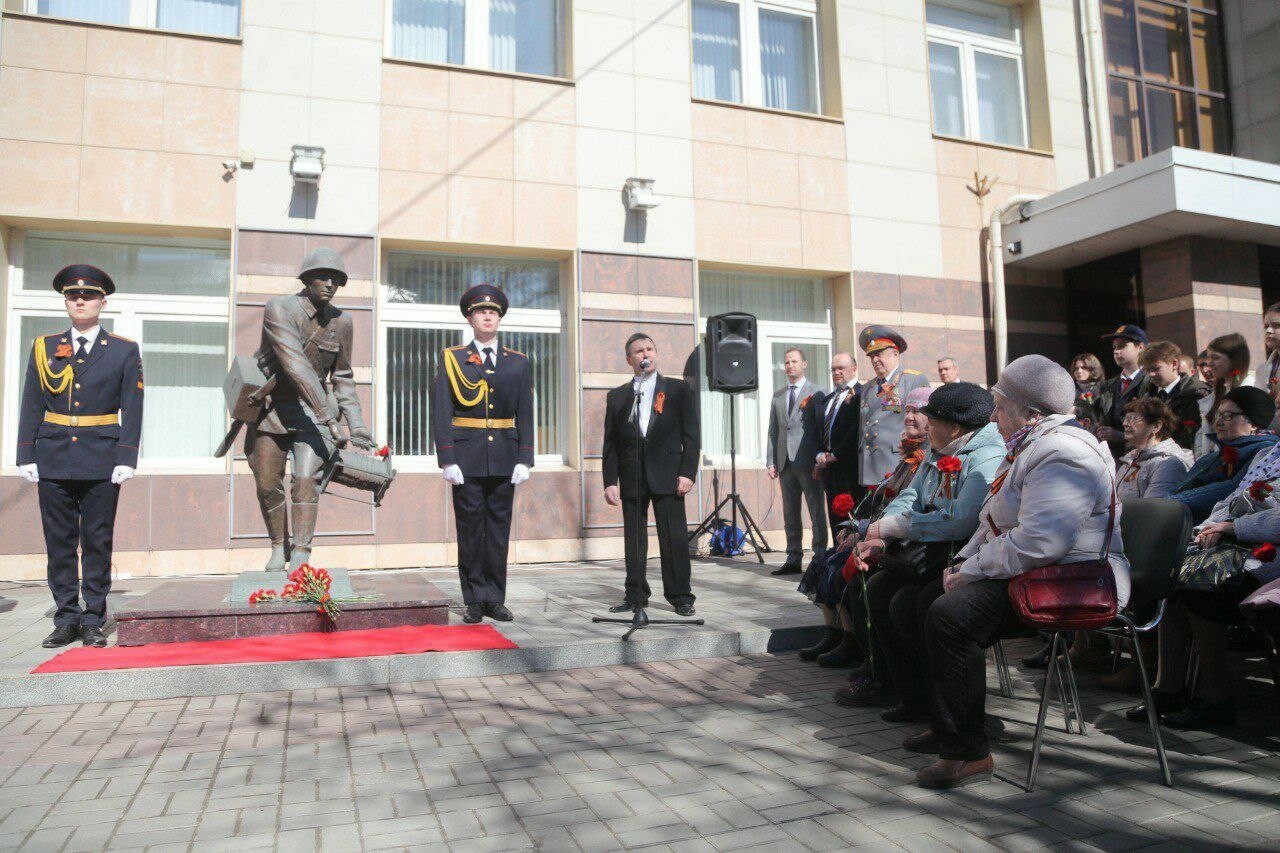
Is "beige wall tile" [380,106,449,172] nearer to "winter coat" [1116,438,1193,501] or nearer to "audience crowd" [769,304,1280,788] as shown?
"audience crowd" [769,304,1280,788]

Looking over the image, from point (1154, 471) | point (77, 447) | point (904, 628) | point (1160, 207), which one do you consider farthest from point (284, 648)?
point (1160, 207)

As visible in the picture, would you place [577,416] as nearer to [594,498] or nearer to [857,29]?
[594,498]

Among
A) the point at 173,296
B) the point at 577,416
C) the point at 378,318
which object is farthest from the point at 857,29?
the point at 173,296

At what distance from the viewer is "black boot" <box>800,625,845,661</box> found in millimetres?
5125

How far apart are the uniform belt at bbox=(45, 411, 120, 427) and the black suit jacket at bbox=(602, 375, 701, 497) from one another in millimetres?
3022

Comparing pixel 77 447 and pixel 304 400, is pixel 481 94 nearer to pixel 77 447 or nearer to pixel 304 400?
pixel 304 400

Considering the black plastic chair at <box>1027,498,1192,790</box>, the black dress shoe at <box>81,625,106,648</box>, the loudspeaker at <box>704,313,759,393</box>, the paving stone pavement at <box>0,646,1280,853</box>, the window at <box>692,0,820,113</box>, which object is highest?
the window at <box>692,0,820,113</box>

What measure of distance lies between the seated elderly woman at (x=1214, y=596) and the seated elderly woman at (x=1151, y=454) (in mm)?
657

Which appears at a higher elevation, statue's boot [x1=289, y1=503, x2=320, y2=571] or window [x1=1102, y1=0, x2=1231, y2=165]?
A: window [x1=1102, y1=0, x2=1231, y2=165]

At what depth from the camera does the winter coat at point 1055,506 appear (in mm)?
2984

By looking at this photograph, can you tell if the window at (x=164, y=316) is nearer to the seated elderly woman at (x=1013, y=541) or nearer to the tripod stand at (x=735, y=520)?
the tripod stand at (x=735, y=520)

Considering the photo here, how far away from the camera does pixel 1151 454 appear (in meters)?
4.82

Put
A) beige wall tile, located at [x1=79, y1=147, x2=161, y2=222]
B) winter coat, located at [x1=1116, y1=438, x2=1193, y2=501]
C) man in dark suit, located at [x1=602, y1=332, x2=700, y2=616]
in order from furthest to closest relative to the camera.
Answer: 1. beige wall tile, located at [x1=79, y1=147, x2=161, y2=222]
2. man in dark suit, located at [x1=602, y1=332, x2=700, y2=616]
3. winter coat, located at [x1=1116, y1=438, x2=1193, y2=501]

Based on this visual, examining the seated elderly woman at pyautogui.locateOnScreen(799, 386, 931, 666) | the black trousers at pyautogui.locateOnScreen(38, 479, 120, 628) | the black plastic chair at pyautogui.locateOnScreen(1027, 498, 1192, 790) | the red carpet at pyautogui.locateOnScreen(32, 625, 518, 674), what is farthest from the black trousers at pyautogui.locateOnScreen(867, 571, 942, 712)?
the black trousers at pyautogui.locateOnScreen(38, 479, 120, 628)
